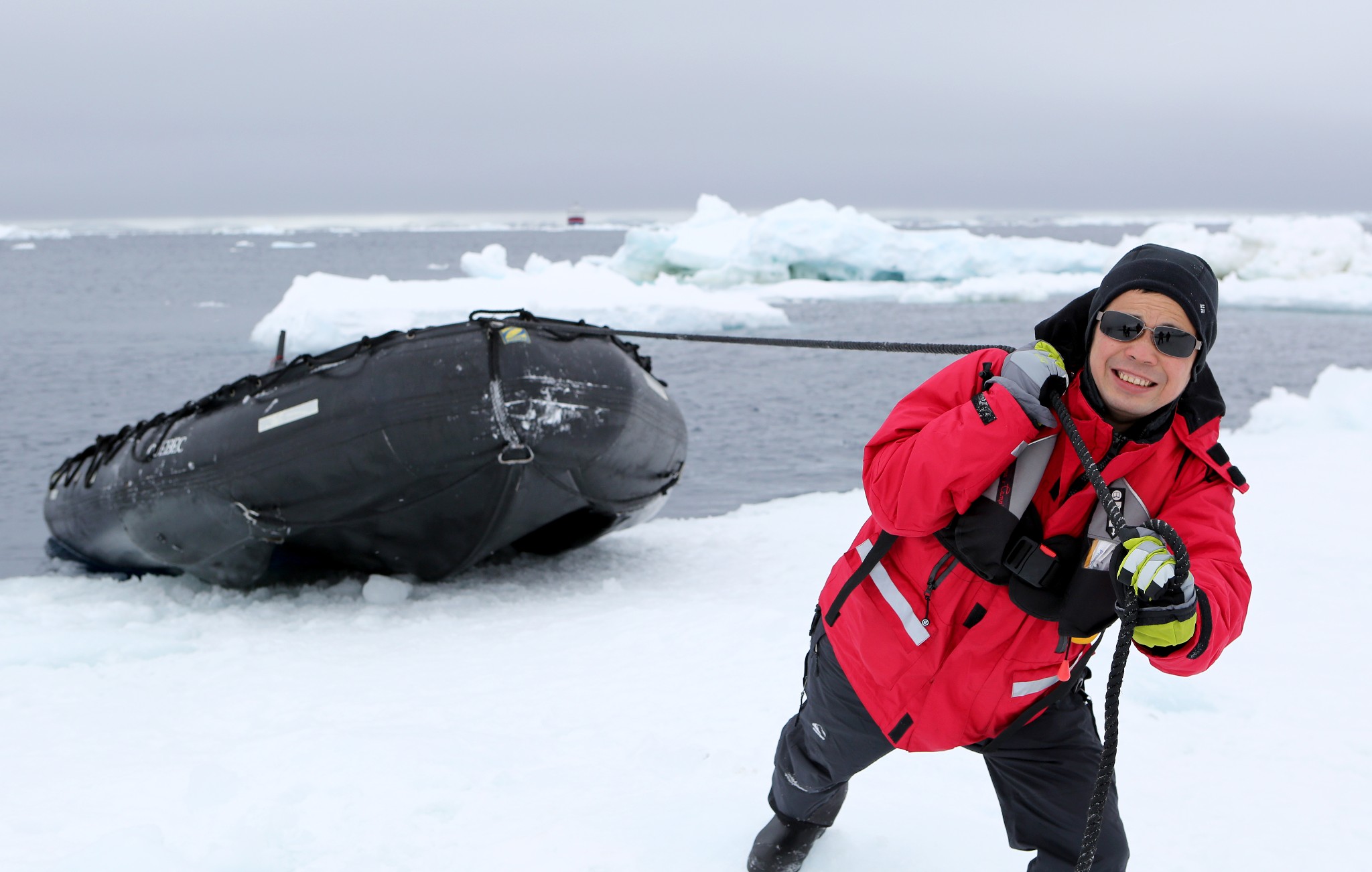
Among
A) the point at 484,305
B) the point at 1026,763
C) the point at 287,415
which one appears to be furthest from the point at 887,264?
the point at 1026,763

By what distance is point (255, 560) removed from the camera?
445 centimetres

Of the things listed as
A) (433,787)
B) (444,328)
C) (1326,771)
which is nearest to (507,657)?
(433,787)

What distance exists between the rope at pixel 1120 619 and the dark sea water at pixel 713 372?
5.54 meters

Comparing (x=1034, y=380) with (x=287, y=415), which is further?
(x=287, y=415)

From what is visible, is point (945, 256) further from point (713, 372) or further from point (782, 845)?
point (782, 845)

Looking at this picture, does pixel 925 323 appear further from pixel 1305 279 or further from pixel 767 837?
pixel 767 837

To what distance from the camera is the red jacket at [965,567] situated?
152cm

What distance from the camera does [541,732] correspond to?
289cm

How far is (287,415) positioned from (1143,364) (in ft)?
11.7

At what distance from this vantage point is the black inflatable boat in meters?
4.06

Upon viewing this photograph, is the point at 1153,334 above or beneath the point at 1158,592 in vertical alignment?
above

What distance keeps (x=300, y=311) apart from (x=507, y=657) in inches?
512

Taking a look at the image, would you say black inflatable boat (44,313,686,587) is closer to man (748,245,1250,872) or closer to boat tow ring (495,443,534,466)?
boat tow ring (495,443,534,466)

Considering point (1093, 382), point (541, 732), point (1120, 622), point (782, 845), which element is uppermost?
A: point (1093, 382)
